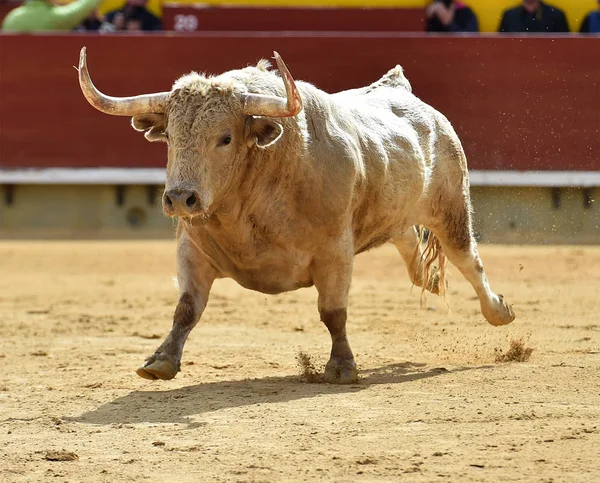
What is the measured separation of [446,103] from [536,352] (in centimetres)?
490

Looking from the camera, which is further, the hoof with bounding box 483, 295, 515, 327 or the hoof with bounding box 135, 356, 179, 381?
the hoof with bounding box 483, 295, 515, 327

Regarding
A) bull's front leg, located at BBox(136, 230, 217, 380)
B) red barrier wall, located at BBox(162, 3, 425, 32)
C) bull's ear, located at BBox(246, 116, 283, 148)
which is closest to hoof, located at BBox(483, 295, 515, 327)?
bull's front leg, located at BBox(136, 230, 217, 380)

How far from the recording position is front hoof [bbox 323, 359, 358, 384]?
4289mm

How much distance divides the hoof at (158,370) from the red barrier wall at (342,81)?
5.69 metres

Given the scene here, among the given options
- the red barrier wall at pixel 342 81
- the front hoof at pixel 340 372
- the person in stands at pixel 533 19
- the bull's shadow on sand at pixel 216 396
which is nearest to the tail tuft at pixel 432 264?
the bull's shadow on sand at pixel 216 396

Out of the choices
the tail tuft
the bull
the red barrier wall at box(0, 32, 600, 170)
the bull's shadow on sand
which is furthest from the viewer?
the red barrier wall at box(0, 32, 600, 170)

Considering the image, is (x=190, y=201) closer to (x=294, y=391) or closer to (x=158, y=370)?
(x=158, y=370)

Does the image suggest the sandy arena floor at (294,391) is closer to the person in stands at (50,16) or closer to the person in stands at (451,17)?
the person in stands at (451,17)

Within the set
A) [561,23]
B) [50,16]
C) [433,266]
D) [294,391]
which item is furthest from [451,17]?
[294,391]

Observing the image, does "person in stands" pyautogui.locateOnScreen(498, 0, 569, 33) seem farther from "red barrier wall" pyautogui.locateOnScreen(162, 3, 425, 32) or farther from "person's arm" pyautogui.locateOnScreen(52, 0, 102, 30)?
"person's arm" pyautogui.locateOnScreen(52, 0, 102, 30)

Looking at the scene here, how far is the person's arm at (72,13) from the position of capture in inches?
400

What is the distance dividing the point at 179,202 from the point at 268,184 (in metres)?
0.52

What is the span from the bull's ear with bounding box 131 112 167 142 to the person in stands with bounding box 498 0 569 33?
5802 mm

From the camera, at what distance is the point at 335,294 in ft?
14.5
